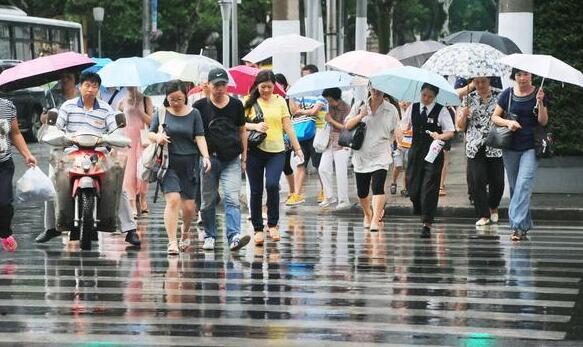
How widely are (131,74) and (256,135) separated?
6.24 ft

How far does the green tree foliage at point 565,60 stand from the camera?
19422 mm

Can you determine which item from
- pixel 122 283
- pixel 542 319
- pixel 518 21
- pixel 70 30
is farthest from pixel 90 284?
pixel 70 30

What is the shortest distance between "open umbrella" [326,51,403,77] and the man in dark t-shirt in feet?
8.65

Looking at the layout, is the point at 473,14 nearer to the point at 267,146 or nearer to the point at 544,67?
the point at 544,67

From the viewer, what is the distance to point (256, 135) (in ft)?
48.0

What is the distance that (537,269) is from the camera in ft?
41.7

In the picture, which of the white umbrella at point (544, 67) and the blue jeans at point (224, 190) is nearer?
the blue jeans at point (224, 190)

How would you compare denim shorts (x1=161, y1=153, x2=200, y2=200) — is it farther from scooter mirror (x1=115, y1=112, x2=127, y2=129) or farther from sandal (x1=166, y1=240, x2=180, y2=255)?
scooter mirror (x1=115, y1=112, x2=127, y2=129)

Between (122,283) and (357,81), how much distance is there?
6.11m

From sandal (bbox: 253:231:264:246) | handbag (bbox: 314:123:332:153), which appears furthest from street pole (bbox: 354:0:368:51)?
sandal (bbox: 253:231:264:246)

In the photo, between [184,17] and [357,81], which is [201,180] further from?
[184,17]

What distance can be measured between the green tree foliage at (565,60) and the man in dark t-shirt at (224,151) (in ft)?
21.6

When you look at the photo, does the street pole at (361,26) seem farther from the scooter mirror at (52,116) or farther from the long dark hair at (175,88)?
the long dark hair at (175,88)

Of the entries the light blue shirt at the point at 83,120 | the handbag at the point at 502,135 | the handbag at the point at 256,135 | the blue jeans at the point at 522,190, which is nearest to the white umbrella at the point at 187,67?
the handbag at the point at 256,135
